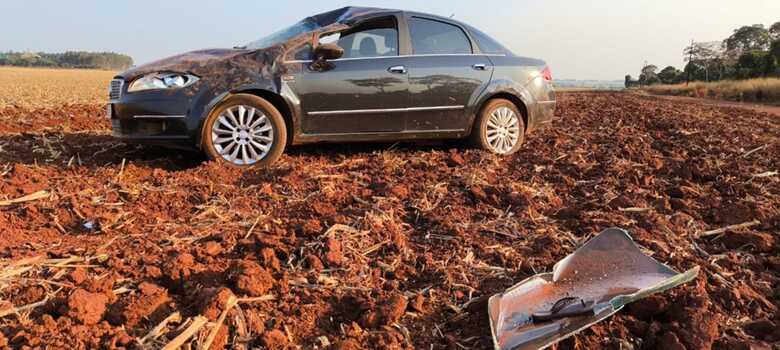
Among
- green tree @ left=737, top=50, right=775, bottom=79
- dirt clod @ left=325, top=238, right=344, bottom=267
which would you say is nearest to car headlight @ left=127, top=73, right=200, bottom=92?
dirt clod @ left=325, top=238, right=344, bottom=267

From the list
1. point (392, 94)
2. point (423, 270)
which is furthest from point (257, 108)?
point (423, 270)

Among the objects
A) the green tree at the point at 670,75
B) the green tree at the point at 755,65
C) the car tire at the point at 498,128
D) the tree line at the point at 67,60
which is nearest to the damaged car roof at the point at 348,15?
the car tire at the point at 498,128

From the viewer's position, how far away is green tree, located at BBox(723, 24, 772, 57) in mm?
64125

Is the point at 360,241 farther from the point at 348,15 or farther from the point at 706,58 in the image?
the point at 706,58

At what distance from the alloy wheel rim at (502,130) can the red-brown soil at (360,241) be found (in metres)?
0.54

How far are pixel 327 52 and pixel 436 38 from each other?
136 centimetres

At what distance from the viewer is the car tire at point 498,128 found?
5934mm

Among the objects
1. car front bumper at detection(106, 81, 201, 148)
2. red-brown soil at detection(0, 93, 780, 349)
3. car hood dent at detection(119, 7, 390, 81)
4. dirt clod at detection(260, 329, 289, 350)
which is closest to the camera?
dirt clod at detection(260, 329, 289, 350)

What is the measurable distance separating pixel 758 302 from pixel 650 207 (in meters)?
1.36

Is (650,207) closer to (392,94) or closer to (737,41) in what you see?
(392,94)

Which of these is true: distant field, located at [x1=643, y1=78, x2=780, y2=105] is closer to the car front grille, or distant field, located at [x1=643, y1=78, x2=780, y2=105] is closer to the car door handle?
the car door handle

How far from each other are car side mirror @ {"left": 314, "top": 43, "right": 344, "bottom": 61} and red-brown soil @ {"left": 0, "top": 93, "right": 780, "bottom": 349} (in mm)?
1023

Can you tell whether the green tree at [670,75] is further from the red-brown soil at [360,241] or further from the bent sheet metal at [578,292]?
the bent sheet metal at [578,292]

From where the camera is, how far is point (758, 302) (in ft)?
8.17
